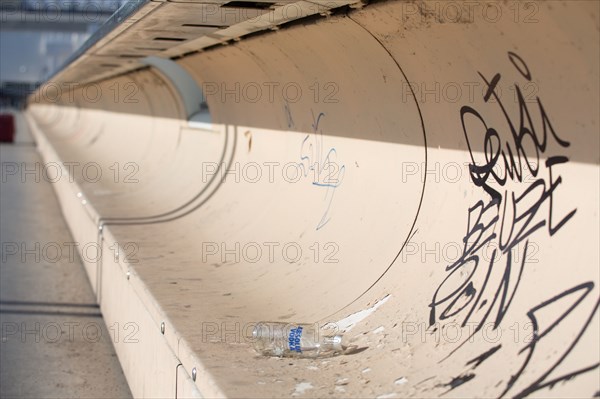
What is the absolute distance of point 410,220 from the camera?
219 inches

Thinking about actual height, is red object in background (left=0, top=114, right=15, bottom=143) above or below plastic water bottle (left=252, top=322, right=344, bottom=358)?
above

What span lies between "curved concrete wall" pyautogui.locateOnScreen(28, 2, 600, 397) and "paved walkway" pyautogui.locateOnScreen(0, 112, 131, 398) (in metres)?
0.47

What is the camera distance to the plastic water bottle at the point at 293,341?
4891mm

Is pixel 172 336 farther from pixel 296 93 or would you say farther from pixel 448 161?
pixel 296 93

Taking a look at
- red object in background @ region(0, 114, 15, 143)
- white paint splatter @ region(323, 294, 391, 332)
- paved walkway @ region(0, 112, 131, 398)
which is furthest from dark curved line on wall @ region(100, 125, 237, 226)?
red object in background @ region(0, 114, 15, 143)

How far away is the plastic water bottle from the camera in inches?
193

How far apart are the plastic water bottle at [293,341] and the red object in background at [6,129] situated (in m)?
34.3

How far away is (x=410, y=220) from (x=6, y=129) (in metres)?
34.6

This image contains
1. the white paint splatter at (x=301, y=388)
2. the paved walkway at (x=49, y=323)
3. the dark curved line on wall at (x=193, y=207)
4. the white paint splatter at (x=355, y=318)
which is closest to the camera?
the white paint splatter at (x=301, y=388)
